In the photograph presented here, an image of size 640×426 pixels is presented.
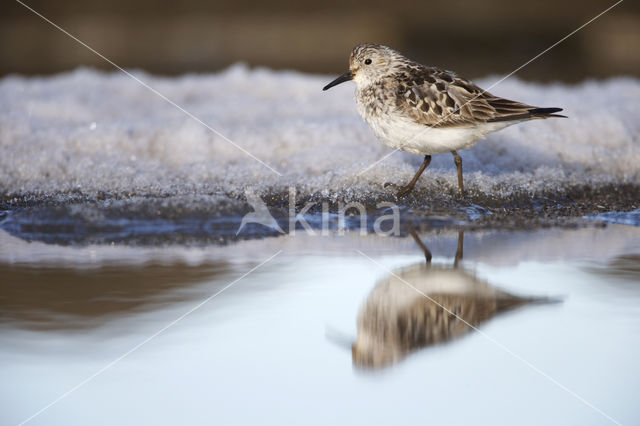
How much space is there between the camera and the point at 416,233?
15.7ft

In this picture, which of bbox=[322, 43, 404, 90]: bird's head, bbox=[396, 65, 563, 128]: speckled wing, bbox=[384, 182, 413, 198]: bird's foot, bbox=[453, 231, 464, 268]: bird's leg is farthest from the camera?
bbox=[322, 43, 404, 90]: bird's head

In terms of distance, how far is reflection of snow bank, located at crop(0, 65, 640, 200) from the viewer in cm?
575

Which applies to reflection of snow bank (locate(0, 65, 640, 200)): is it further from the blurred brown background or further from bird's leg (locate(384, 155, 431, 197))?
the blurred brown background

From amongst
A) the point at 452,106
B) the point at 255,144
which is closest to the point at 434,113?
the point at 452,106

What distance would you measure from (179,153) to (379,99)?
1.81 meters

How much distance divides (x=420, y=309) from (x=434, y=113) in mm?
2194

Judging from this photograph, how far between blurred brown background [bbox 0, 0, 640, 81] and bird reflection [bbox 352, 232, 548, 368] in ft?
27.1

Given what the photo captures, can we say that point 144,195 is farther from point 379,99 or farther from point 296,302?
point 296,302

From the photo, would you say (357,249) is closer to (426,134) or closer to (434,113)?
(426,134)

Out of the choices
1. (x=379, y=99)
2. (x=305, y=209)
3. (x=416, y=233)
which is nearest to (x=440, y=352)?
(x=416, y=233)

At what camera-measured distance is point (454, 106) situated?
17.6ft

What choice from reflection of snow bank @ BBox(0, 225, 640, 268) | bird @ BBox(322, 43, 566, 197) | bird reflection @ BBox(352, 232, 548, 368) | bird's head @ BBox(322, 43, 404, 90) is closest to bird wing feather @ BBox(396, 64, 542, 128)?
bird @ BBox(322, 43, 566, 197)

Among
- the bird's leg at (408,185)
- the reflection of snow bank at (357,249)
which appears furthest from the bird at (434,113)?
the reflection of snow bank at (357,249)

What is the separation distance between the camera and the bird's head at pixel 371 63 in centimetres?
573
